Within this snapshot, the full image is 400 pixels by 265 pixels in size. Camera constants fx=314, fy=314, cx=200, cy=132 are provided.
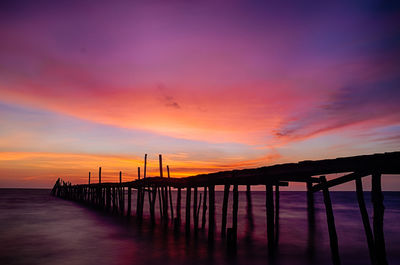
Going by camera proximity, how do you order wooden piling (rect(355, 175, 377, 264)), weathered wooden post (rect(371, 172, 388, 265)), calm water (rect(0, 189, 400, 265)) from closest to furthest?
weathered wooden post (rect(371, 172, 388, 265))
wooden piling (rect(355, 175, 377, 264))
calm water (rect(0, 189, 400, 265))

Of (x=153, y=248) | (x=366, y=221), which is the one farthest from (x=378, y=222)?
(x=153, y=248)

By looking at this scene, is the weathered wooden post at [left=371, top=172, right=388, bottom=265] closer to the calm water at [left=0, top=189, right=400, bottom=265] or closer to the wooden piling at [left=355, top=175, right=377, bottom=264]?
the wooden piling at [left=355, top=175, right=377, bottom=264]

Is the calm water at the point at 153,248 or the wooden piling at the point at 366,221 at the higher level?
the wooden piling at the point at 366,221

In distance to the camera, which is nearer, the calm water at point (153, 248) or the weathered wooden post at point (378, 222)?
the weathered wooden post at point (378, 222)

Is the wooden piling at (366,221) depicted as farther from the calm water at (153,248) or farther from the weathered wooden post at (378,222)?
the calm water at (153,248)

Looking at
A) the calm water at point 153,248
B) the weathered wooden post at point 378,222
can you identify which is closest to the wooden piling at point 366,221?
the weathered wooden post at point 378,222

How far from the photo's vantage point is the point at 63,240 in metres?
15.7

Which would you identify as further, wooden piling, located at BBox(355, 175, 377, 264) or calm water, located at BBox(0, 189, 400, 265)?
calm water, located at BBox(0, 189, 400, 265)

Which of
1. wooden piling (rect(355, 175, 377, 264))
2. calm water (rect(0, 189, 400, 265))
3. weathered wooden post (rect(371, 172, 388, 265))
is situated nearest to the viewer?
weathered wooden post (rect(371, 172, 388, 265))

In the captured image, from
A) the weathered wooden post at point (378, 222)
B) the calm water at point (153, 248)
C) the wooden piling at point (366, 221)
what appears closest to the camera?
the weathered wooden post at point (378, 222)

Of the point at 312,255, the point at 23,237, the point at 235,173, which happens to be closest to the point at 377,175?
the point at 235,173

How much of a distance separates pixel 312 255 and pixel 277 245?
193cm

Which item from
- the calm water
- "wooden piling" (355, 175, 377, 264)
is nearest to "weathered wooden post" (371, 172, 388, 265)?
"wooden piling" (355, 175, 377, 264)

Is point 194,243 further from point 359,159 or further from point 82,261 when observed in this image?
point 359,159
